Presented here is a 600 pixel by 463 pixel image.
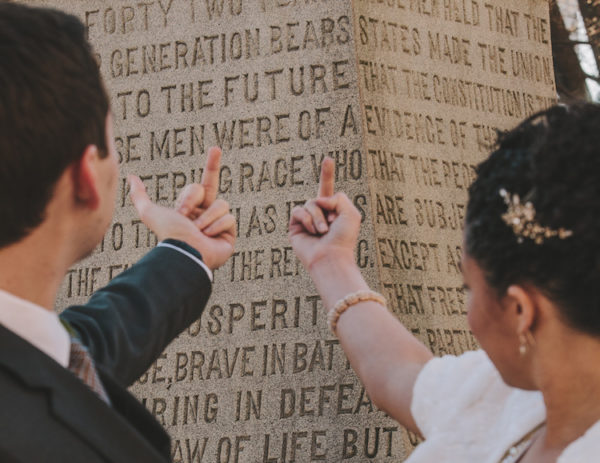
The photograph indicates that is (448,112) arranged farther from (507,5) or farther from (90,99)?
(90,99)

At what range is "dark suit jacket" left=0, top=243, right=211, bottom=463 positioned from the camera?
173 centimetres

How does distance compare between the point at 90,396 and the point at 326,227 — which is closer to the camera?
the point at 90,396

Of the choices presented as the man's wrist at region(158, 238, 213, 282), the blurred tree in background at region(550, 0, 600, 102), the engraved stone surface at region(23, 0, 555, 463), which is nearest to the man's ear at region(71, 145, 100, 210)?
the man's wrist at region(158, 238, 213, 282)

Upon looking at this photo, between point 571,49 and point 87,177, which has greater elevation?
point 571,49

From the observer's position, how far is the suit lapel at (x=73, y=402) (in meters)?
1.75

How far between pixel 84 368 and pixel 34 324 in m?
0.16

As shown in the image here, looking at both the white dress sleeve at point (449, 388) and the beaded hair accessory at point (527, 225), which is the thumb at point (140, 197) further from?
the beaded hair accessory at point (527, 225)

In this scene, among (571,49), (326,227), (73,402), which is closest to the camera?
(73,402)

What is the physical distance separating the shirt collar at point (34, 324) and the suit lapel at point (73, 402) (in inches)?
2.1

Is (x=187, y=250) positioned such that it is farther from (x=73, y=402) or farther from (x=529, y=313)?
(x=529, y=313)

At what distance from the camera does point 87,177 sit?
1962mm

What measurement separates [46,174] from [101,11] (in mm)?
4425

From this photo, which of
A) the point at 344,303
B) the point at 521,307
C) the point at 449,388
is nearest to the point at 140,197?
the point at 344,303

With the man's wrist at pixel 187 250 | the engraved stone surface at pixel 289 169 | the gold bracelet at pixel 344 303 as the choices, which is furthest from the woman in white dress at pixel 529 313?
the engraved stone surface at pixel 289 169
